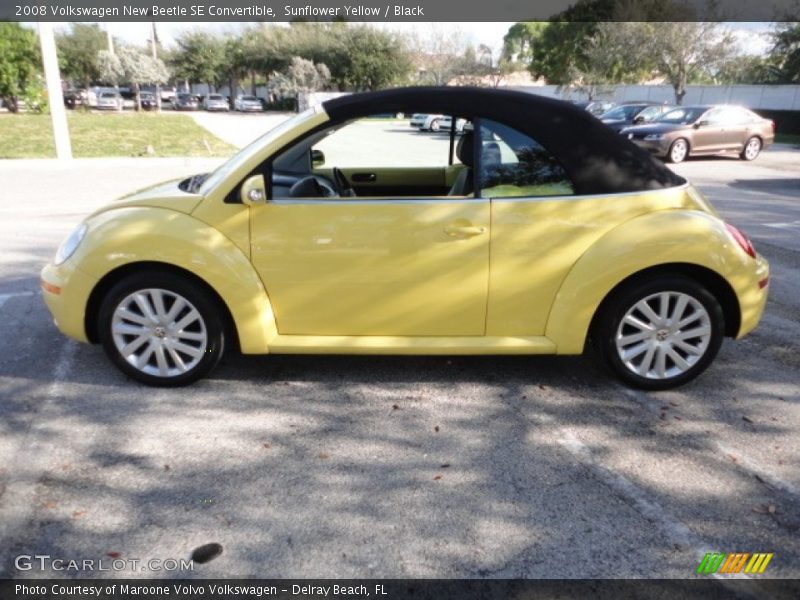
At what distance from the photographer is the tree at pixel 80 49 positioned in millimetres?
55875

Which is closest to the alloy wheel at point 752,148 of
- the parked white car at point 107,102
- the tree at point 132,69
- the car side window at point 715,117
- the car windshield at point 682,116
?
the car side window at point 715,117

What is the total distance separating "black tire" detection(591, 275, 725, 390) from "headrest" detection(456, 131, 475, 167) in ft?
3.85

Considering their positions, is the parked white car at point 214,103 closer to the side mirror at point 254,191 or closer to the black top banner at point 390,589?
the side mirror at point 254,191

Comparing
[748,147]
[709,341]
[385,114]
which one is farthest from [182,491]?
[748,147]

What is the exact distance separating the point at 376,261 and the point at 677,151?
1698 centimetres

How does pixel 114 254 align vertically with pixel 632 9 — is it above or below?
below

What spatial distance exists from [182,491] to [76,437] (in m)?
0.86

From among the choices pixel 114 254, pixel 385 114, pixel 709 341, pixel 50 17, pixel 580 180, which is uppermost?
pixel 50 17

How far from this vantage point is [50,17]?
634 inches

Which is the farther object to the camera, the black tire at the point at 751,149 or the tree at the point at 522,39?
the tree at the point at 522,39

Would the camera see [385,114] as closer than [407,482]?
No

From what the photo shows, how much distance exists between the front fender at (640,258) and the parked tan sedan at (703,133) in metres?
15.4

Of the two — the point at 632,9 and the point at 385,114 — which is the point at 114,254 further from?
the point at 632,9

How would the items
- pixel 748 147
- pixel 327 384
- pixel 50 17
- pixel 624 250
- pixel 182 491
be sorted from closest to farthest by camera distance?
1. pixel 182 491
2. pixel 624 250
3. pixel 327 384
4. pixel 50 17
5. pixel 748 147
